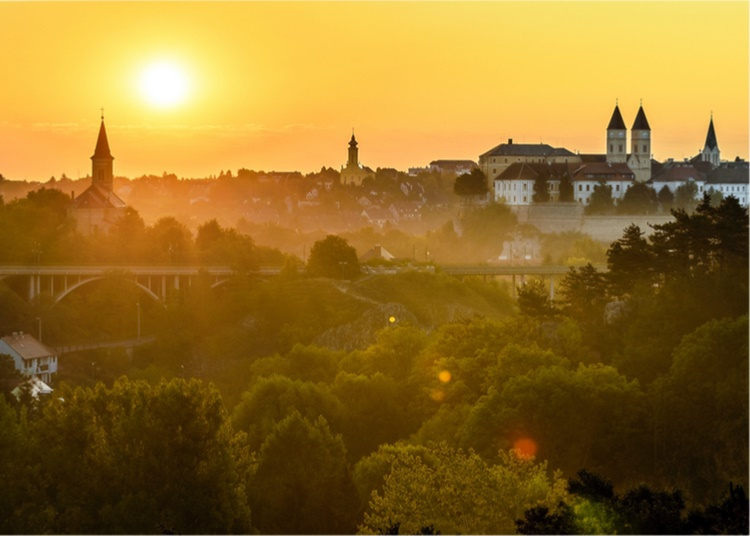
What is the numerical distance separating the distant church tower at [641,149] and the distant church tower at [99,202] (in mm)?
22657

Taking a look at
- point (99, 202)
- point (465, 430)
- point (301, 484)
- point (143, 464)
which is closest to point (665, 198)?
point (99, 202)

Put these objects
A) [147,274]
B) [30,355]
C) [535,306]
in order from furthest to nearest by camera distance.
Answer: [147,274] < [30,355] < [535,306]

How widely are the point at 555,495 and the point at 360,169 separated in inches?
3922

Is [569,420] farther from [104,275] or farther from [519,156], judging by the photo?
[519,156]

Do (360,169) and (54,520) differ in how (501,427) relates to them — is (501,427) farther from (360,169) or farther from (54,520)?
(360,169)

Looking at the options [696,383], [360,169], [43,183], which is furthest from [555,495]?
[360,169]

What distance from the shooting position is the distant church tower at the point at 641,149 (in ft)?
243

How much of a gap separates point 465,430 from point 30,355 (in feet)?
67.7

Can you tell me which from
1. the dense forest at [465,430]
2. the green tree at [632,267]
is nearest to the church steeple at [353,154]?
the dense forest at [465,430]

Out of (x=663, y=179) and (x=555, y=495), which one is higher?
(x=663, y=179)

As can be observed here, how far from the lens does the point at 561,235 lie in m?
71.2

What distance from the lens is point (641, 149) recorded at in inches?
2933

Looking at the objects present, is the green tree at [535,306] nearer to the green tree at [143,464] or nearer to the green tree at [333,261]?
the green tree at [143,464]

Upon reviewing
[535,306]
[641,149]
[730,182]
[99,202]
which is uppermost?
[641,149]
